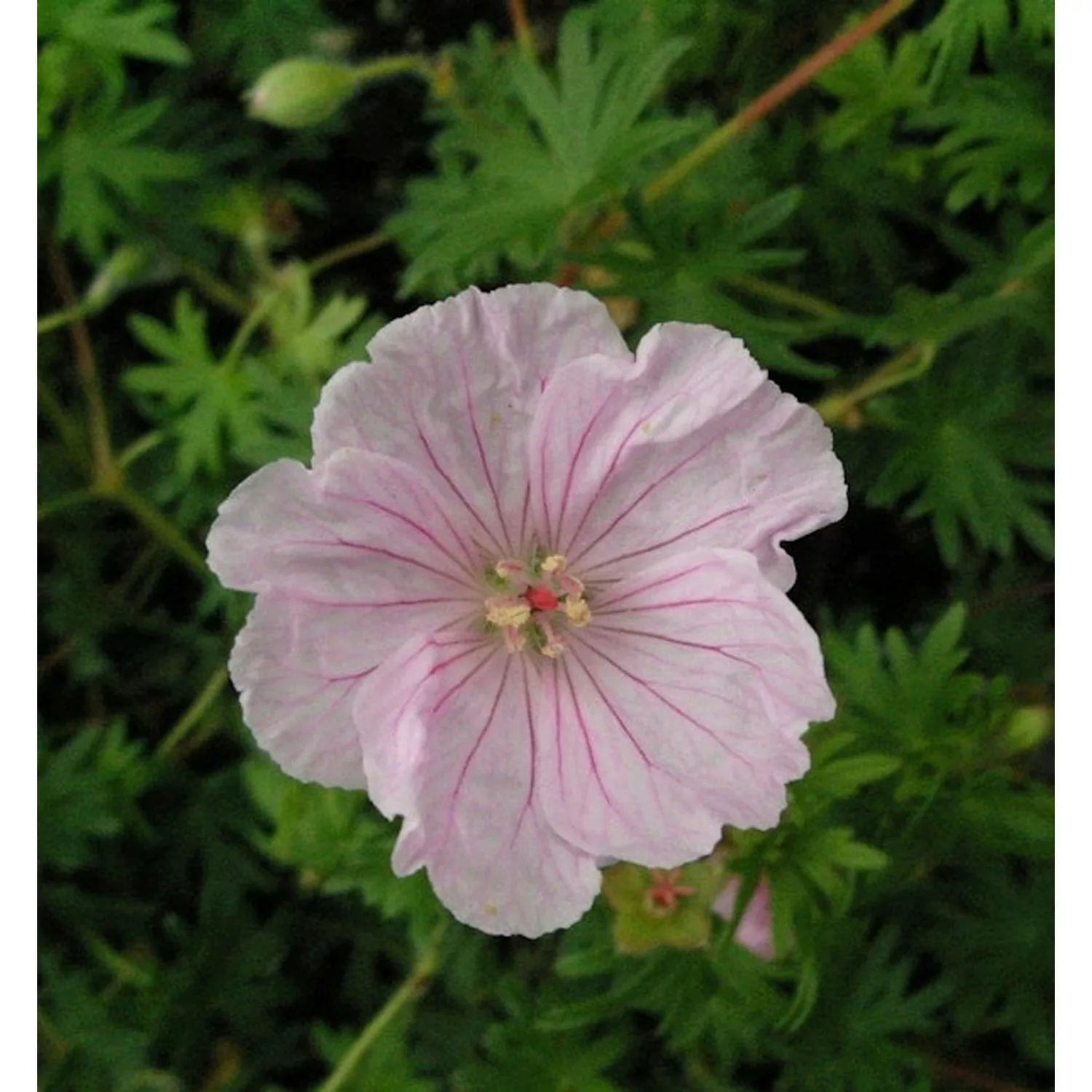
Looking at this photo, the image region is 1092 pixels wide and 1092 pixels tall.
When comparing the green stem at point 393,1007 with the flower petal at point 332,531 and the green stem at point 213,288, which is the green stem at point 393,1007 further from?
the green stem at point 213,288

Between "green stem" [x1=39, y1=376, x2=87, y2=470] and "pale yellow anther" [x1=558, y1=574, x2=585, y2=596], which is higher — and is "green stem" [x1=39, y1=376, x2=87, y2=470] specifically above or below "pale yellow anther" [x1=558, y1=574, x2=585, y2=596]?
below

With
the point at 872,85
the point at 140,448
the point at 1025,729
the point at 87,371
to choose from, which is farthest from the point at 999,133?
the point at 87,371

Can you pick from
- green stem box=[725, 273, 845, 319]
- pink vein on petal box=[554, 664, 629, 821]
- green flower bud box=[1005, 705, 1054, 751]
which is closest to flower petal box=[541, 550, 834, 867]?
pink vein on petal box=[554, 664, 629, 821]

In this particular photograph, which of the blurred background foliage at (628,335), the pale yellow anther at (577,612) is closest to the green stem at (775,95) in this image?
the blurred background foliage at (628,335)

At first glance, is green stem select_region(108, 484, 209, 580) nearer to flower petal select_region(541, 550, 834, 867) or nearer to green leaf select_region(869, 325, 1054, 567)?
flower petal select_region(541, 550, 834, 867)

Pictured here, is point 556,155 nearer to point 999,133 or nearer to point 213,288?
point 999,133
